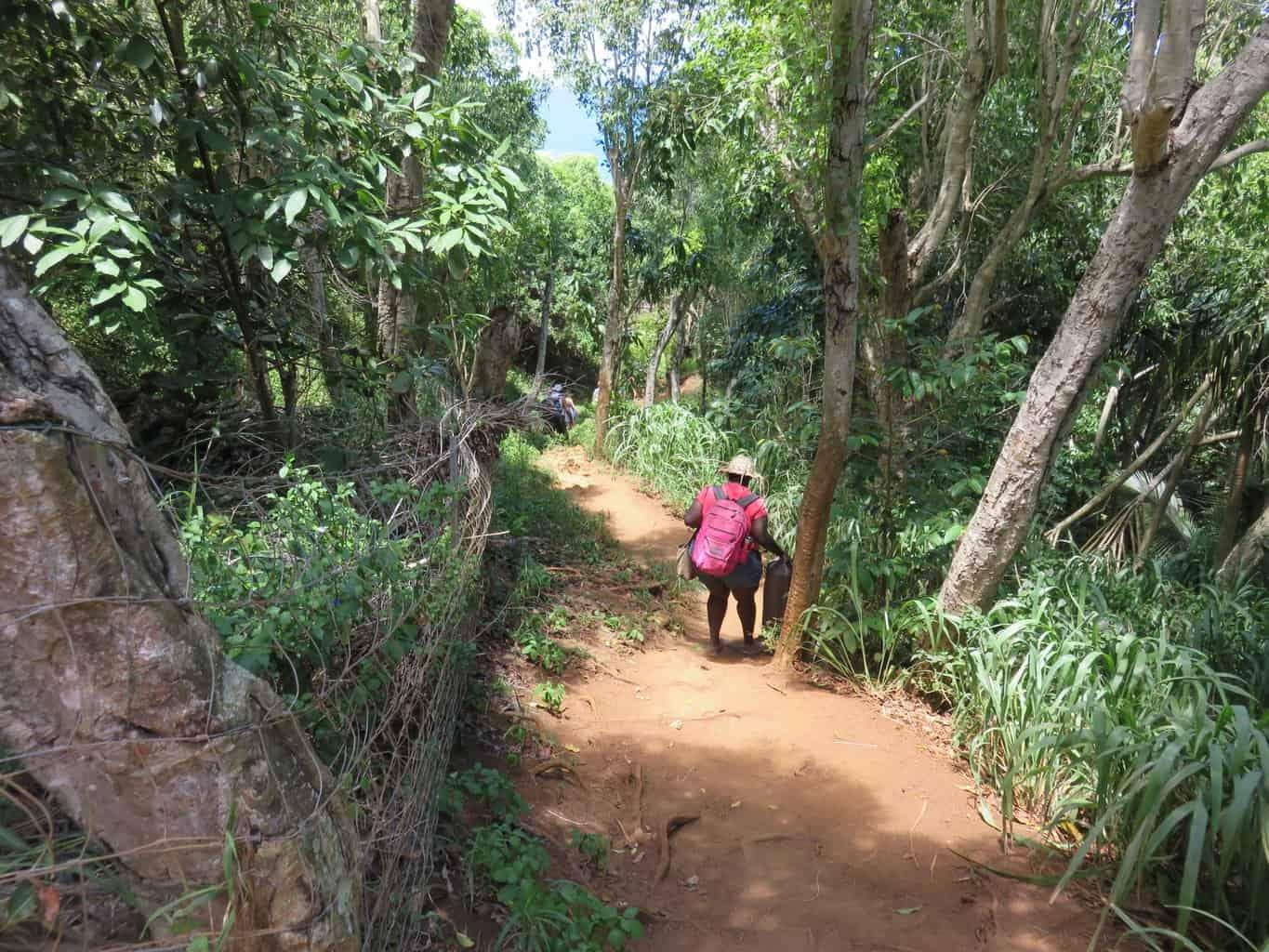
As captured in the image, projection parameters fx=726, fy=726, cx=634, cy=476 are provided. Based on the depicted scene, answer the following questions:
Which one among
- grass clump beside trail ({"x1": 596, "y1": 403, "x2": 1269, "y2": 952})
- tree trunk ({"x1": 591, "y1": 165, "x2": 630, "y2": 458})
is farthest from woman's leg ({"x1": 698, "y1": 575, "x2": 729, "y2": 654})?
tree trunk ({"x1": 591, "y1": 165, "x2": 630, "y2": 458})

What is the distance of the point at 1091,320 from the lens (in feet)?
11.3

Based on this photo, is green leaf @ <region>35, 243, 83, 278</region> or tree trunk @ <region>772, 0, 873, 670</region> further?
tree trunk @ <region>772, 0, 873, 670</region>

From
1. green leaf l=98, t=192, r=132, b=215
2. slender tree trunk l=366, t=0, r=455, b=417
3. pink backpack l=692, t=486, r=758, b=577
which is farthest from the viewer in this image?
pink backpack l=692, t=486, r=758, b=577

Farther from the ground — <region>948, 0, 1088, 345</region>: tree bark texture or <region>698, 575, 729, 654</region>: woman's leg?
<region>948, 0, 1088, 345</region>: tree bark texture

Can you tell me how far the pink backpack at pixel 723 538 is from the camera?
4.80 metres

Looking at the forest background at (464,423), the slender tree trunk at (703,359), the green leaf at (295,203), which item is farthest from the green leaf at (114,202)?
the slender tree trunk at (703,359)

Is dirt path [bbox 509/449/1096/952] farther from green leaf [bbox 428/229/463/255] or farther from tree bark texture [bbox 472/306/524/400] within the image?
green leaf [bbox 428/229/463/255]

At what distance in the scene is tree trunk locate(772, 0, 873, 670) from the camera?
11.5 ft

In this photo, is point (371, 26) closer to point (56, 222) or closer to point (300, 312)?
point (300, 312)

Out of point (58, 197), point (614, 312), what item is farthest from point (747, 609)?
point (614, 312)

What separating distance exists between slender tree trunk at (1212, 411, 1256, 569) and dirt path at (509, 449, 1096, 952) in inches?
151

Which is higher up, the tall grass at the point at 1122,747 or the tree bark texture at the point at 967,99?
the tree bark texture at the point at 967,99

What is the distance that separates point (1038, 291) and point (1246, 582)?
444 centimetres

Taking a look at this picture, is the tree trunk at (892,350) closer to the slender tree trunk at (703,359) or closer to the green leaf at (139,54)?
the green leaf at (139,54)
